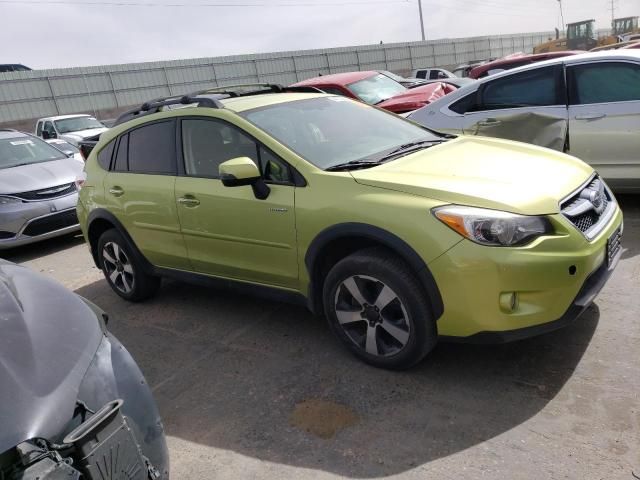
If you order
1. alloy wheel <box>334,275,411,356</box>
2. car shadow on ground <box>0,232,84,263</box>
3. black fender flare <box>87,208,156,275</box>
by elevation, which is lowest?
car shadow on ground <box>0,232,84,263</box>

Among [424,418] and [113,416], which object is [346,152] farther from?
[113,416]

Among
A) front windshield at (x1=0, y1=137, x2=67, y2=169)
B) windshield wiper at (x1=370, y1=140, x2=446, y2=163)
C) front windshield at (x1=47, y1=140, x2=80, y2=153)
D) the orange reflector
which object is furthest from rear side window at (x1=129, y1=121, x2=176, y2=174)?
front windshield at (x1=47, y1=140, x2=80, y2=153)

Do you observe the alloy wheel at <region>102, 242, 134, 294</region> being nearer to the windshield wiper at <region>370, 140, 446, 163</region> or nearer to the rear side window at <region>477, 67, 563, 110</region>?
the windshield wiper at <region>370, 140, 446, 163</region>

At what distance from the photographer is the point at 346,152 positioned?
3650 millimetres

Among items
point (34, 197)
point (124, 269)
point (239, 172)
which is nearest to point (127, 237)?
point (124, 269)

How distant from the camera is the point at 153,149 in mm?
4418

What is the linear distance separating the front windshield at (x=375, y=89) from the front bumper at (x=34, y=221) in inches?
200

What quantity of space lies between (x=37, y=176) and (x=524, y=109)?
6.09 meters

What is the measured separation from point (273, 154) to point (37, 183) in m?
5.05

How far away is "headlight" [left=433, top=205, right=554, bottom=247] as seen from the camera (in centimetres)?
275

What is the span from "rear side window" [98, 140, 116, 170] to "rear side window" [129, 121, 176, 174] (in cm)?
32

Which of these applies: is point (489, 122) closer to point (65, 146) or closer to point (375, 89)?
point (375, 89)

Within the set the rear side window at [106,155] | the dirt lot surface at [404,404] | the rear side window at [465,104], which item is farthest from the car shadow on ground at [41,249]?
the rear side window at [465,104]

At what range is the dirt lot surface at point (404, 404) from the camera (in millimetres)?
2523
